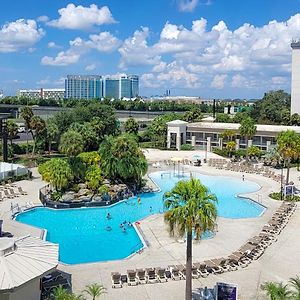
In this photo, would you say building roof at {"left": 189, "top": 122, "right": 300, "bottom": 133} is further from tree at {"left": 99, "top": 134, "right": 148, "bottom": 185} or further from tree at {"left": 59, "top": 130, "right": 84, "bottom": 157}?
tree at {"left": 59, "top": 130, "right": 84, "bottom": 157}

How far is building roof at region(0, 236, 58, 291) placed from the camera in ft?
52.7

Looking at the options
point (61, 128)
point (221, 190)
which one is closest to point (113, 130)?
point (61, 128)

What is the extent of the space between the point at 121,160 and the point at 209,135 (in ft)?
110

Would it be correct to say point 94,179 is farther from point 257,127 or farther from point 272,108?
point 272,108

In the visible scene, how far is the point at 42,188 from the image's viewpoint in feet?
135

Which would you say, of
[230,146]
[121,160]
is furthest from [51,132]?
[230,146]

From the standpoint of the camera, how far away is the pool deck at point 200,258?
65.7ft

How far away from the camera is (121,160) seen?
41906 mm

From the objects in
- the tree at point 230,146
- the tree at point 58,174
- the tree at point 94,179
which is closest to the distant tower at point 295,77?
the tree at point 230,146

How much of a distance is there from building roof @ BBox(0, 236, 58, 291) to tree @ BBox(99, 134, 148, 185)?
22.4 metres

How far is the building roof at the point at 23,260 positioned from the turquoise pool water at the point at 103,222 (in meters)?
6.16

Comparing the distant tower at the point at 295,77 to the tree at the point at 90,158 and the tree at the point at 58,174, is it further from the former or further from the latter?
the tree at the point at 58,174

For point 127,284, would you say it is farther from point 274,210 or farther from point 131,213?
point 274,210

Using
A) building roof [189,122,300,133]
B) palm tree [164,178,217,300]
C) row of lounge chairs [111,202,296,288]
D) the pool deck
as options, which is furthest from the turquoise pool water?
building roof [189,122,300,133]
